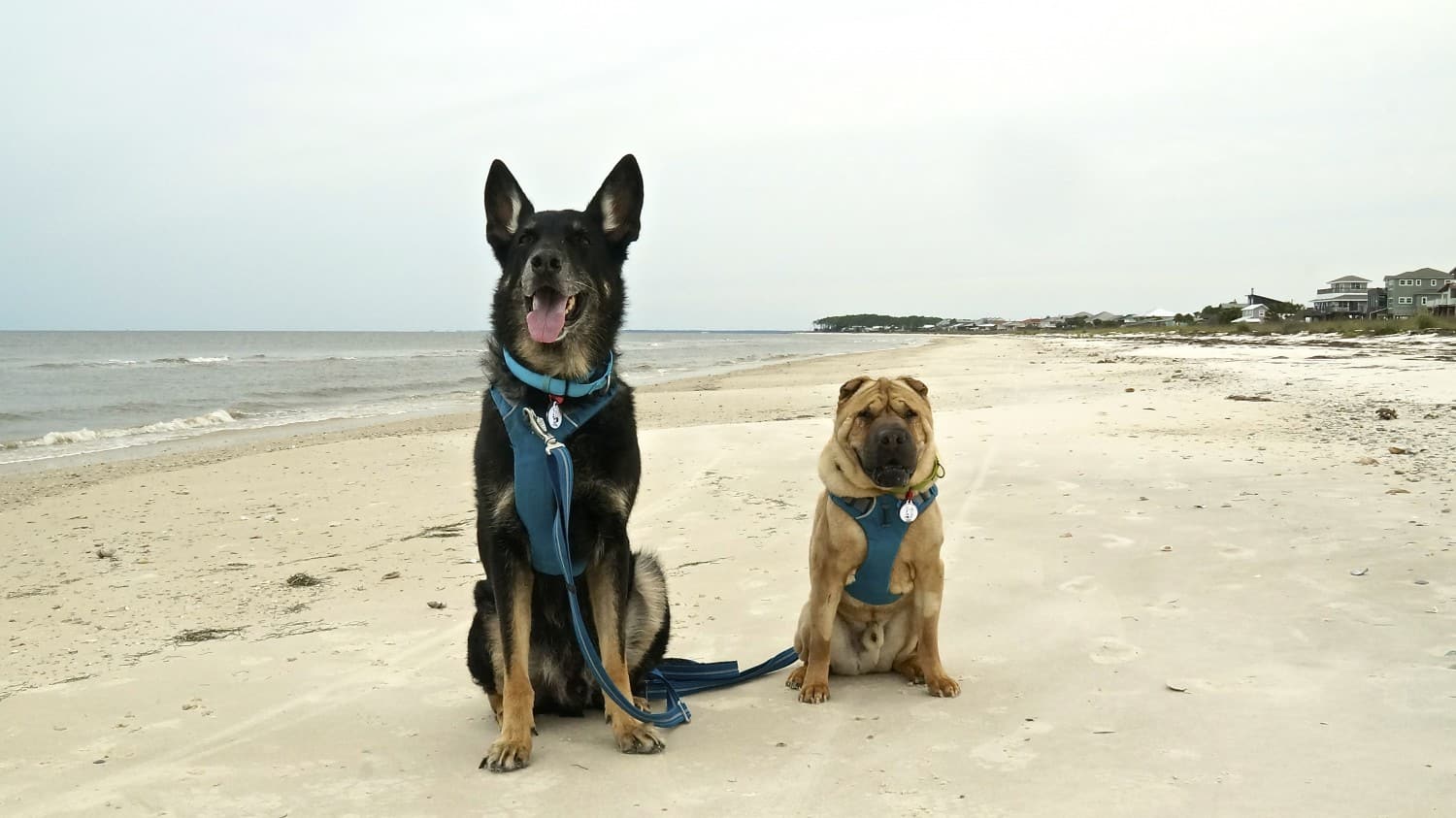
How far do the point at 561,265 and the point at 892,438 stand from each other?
1.54 m

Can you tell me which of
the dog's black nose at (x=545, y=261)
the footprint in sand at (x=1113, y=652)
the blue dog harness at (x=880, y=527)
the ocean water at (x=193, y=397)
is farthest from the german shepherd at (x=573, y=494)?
the ocean water at (x=193, y=397)

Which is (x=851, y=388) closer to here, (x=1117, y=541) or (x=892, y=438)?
(x=892, y=438)

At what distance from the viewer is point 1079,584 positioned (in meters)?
5.40

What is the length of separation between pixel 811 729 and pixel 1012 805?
0.95 metres

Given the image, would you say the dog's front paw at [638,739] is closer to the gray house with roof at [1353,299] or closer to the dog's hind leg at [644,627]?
the dog's hind leg at [644,627]

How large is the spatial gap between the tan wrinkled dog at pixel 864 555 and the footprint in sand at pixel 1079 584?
1.57m

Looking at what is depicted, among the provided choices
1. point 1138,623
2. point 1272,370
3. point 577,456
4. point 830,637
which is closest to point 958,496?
point 1138,623

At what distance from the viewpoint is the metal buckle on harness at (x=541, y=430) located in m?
3.40

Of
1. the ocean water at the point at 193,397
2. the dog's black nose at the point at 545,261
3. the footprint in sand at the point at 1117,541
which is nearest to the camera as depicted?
the dog's black nose at the point at 545,261

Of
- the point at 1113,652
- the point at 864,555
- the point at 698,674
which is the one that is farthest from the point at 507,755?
the point at 1113,652

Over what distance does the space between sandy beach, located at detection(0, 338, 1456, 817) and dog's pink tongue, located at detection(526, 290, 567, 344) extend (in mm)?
1617

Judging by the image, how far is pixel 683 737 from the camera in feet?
11.8

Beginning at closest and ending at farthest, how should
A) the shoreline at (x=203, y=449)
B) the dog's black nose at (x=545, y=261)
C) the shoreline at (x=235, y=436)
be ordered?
the dog's black nose at (x=545, y=261) → the shoreline at (x=203, y=449) → the shoreline at (x=235, y=436)

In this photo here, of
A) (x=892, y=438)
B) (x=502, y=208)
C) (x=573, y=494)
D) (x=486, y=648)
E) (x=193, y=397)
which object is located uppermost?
(x=502, y=208)
